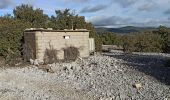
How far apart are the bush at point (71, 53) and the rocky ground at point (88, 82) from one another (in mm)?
4179

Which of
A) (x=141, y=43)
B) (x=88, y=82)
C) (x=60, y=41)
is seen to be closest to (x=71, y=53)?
(x=60, y=41)

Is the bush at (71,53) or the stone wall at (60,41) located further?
the bush at (71,53)

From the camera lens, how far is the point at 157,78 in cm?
1808

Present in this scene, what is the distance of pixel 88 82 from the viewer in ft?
58.2

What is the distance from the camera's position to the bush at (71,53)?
27656mm

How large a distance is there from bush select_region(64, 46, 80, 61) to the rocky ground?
4.18 meters

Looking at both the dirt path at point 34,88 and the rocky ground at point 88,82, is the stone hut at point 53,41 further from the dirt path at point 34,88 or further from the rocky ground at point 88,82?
the dirt path at point 34,88

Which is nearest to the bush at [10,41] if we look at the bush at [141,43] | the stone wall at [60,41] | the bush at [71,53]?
the stone wall at [60,41]

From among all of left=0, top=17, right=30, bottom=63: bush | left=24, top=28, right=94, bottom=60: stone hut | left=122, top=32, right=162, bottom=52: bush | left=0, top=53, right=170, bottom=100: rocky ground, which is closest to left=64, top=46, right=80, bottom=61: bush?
left=24, top=28, right=94, bottom=60: stone hut

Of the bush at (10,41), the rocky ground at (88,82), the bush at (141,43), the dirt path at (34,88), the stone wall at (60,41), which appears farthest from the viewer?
the bush at (141,43)

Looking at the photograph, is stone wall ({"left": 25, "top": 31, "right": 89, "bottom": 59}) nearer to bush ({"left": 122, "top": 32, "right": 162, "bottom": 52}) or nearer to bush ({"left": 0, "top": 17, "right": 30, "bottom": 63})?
bush ({"left": 0, "top": 17, "right": 30, "bottom": 63})

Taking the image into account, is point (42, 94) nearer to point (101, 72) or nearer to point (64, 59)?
point (101, 72)

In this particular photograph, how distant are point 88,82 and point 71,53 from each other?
10.5 meters

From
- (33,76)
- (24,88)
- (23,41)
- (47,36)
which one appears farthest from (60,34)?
(24,88)
